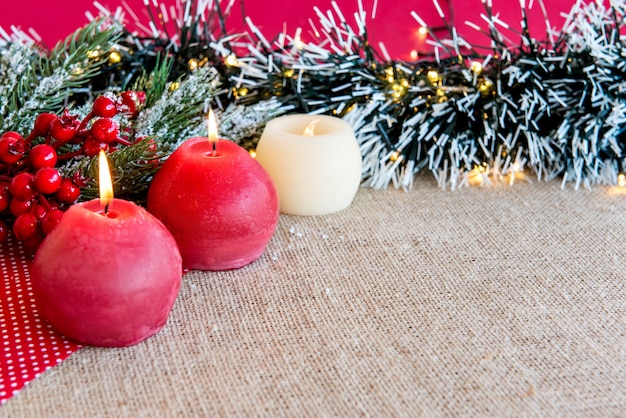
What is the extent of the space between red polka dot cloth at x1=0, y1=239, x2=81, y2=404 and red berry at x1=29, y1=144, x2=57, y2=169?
11 centimetres

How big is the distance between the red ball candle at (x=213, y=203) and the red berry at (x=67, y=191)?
0.23ft

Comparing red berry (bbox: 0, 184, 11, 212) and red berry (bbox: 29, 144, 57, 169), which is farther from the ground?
red berry (bbox: 29, 144, 57, 169)

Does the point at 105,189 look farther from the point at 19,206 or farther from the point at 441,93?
the point at 441,93

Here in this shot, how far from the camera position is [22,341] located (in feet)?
2.08

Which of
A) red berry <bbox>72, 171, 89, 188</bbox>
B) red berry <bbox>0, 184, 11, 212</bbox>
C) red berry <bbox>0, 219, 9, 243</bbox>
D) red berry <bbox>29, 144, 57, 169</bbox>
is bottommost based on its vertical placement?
red berry <bbox>0, 219, 9, 243</bbox>

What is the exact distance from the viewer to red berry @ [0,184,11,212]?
0.72 metres

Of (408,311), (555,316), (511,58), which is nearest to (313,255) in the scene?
(408,311)

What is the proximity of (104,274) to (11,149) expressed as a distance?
203 millimetres

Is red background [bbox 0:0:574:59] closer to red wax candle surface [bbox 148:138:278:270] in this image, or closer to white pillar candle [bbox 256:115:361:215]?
white pillar candle [bbox 256:115:361:215]

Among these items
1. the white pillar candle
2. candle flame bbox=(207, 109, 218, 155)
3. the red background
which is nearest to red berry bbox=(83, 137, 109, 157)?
candle flame bbox=(207, 109, 218, 155)

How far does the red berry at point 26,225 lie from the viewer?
→ 2.34ft

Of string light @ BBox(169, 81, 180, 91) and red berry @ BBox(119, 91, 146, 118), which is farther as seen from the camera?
string light @ BBox(169, 81, 180, 91)

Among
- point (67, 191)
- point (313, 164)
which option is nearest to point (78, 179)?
point (67, 191)

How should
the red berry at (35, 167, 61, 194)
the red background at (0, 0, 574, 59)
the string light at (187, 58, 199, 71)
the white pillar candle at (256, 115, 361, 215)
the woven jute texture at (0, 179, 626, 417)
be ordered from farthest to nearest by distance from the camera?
the red background at (0, 0, 574, 59) < the string light at (187, 58, 199, 71) < the white pillar candle at (256, 115, 361, 215) < the red berry at (35, 167, 61, 194) < the woven jute texture at (0, 179, 626, 417)
